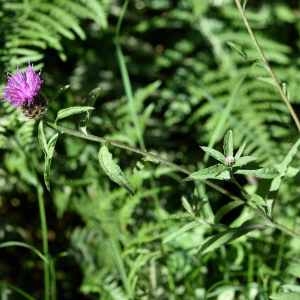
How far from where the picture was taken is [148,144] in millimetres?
2482

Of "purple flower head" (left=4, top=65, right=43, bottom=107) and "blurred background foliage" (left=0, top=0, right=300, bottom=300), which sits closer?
"purple flower head" (left=4, top=65, right=43, bottom=107)

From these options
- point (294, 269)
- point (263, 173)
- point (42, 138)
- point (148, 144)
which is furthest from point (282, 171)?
point (148, 144)

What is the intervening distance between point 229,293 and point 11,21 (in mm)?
1104

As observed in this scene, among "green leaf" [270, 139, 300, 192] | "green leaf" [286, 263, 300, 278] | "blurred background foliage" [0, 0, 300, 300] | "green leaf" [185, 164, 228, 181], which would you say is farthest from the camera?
"blurred background foliage" [0, 0, 300, 300]

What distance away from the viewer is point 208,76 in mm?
2576

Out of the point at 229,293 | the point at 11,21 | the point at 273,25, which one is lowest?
the point at 229,293

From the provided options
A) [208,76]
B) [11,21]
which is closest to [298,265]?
[208,76]

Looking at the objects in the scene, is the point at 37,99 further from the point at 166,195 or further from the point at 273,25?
the point at 273,25

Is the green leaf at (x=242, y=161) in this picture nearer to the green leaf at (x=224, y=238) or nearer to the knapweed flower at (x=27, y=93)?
the green leaf at (x=224, y=238)

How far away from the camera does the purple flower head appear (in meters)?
1.42

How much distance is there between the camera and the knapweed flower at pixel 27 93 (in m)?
1.42

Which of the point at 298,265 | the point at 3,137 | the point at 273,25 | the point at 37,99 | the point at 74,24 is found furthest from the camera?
the point at 273,25

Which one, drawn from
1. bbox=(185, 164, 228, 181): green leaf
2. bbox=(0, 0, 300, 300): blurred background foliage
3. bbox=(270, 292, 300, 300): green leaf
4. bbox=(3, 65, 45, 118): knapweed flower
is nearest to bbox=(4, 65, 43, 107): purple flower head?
bbox=(3, 65, 45, 118): knapweed flower

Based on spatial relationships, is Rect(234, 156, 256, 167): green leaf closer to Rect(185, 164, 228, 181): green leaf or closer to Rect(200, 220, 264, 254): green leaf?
Rect(185, 164, 228, 181): green leaf
